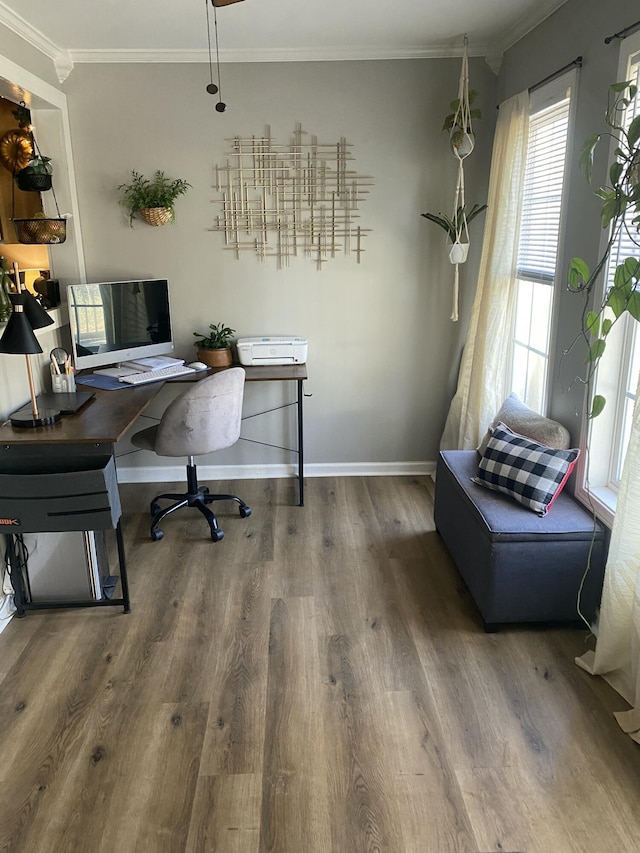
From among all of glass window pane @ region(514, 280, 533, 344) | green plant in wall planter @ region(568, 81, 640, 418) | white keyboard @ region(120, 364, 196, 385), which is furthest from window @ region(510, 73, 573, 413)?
white keyboard @ region(120, 364, 196, 385)

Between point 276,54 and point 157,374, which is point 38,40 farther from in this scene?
point 157,374

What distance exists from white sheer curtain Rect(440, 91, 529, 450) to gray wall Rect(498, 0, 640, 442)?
11.0 inches

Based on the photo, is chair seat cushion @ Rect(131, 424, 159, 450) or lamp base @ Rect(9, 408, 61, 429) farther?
chair seat cushion @ Rect(131, 424, 159, 450)

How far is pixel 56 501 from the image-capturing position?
2604 mm

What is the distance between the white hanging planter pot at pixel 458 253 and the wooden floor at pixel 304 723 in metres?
1.72

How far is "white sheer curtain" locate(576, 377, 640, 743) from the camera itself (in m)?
2.19

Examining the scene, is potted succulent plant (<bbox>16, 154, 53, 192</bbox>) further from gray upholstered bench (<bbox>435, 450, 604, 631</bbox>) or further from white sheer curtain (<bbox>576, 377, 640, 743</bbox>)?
white sheer curtain (<bbox>576, 377, 640, 743</bbox>)

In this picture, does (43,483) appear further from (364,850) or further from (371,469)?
(371,469)

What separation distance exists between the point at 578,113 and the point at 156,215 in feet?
7.47

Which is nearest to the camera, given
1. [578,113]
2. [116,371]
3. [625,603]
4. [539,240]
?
[625,603]

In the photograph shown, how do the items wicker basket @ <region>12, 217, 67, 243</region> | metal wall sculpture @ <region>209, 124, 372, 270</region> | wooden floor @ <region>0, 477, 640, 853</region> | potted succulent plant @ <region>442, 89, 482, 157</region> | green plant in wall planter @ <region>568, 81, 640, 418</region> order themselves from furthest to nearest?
metal wall sculpture @ <region>209, 124, 372, 270</region>
potted succulent plant @ <region>442, 89, 482, 157</region>
wicker basket @ <region>12, 217, 67, 243</region>
green plant in wall planter @ <region>568, 81, 640, 418</region>
wooden floor @ <region>0, 477, 640, 853</region>

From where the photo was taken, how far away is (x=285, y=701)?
2.33 meters

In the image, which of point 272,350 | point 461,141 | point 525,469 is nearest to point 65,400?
point 272,350

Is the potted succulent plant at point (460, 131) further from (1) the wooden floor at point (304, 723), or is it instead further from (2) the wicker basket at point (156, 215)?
(1) the wooden floor at point (304, 723)
